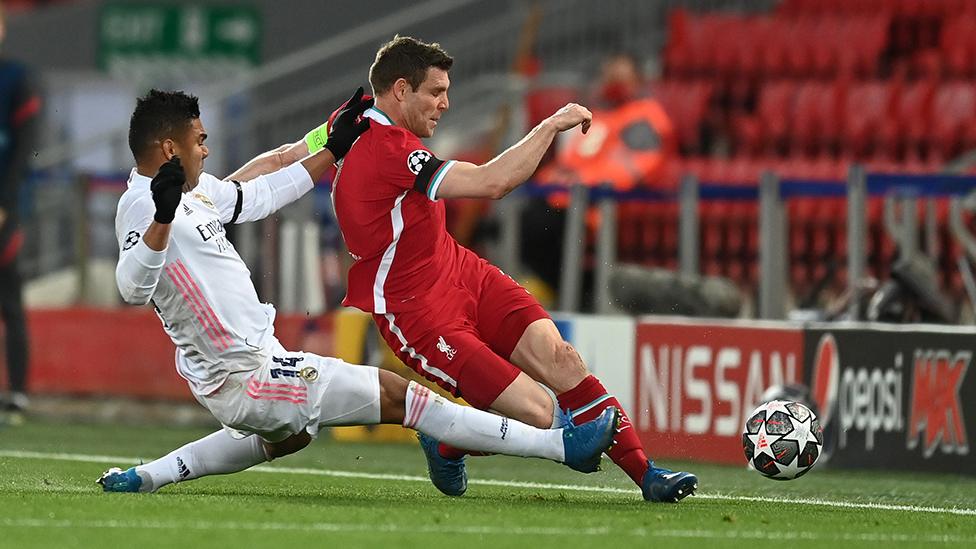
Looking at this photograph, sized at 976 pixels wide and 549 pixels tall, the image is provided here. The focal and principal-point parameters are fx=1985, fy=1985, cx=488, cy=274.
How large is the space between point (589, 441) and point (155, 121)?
1.96 m

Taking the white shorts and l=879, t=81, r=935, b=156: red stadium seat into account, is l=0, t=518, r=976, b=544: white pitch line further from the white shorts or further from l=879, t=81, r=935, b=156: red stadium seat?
l=879, t=81, r=935, b=156: red stadium seat

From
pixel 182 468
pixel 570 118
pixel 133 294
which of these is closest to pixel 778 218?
pixel 570 118

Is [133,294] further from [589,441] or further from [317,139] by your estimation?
[589,441]

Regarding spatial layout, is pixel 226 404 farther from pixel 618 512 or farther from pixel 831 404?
pixel 831 404

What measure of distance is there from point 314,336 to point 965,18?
236 inches

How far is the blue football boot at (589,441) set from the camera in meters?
7.07

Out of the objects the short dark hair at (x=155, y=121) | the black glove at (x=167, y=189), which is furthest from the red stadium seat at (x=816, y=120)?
the black glove at (x=167, y=189)

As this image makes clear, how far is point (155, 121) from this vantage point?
285 inches

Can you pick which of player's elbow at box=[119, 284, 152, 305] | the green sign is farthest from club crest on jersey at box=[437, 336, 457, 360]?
the green sign

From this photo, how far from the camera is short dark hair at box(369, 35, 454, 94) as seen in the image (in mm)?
7656

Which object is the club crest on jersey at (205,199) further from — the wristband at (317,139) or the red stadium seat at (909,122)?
the red stadium seat at (909,122)

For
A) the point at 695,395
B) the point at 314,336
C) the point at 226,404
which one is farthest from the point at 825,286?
the point at 226,404

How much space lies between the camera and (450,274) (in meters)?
7.68

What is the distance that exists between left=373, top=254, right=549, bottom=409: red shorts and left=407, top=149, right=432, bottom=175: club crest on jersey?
53 centimetres
